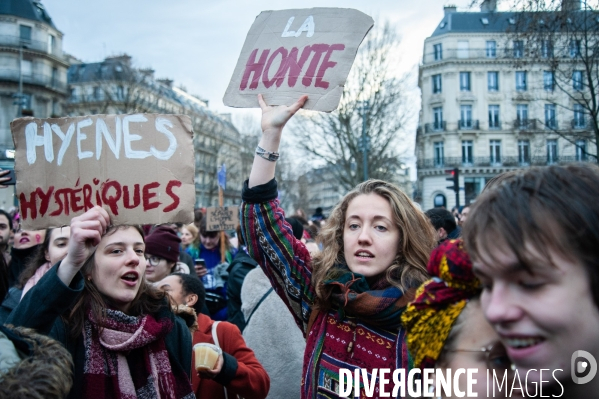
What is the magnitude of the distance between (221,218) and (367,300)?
5829mm

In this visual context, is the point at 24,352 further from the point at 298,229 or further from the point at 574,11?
the point at 574,11

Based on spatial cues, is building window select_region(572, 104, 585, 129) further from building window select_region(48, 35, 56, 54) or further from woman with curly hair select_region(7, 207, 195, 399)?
building window select_region(48, 35, 56, 54)

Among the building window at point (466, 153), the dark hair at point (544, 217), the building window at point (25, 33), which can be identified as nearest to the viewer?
the dark hair at point (544, 217)

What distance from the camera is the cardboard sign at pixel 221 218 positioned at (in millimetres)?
7496

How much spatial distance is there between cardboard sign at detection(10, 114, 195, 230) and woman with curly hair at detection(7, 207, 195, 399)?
162mm

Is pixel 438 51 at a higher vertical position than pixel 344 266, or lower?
higher

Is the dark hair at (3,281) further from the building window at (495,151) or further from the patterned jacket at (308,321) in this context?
the building window at (495,151)

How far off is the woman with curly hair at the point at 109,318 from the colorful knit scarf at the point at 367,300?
820 millimetres

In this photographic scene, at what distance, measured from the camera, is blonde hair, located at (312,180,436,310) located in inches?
82.8

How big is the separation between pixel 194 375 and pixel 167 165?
123cm

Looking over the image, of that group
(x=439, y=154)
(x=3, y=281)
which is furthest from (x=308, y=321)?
(x=439, y=154)

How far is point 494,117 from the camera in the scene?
48500 millimetres

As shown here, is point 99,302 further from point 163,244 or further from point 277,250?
point 163,244

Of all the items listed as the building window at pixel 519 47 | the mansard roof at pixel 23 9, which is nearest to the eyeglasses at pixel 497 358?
the building window at pixel 519 47
